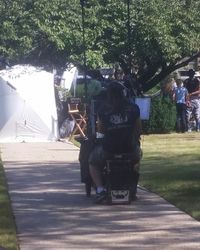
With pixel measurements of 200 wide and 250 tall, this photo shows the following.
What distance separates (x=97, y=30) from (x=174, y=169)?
1100cm

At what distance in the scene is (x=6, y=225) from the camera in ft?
31.7

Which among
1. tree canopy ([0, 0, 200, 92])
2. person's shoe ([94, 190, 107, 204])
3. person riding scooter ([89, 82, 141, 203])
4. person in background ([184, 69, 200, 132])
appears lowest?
person's shoe ([94, 190, 107, 204])

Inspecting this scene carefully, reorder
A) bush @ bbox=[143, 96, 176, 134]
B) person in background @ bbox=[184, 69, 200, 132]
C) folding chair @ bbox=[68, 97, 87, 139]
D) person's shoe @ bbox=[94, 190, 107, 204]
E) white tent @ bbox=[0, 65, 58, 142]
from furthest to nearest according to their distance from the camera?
person in background @ bbox=[184, 69, 200, 132], bush @ bbox=[143, 96, 176, 134], folding chair @ bbox=[68, 97, 87, 139], white tent @ bbox=[0, 65, 58, 142], person's shoe @ bbox=[94, 190, 107, 204]

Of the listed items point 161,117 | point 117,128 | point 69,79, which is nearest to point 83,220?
point 117,128

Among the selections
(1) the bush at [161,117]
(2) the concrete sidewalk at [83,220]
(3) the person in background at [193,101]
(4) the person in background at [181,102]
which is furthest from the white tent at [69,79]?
(2) the concrete sidewalk at [83,220]

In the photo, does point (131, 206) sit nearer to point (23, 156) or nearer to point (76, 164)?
A: point (76, 164)

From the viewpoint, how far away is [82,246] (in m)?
8.45

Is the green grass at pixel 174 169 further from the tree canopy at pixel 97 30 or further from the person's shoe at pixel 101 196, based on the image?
the tree canopy at pixel 97 30

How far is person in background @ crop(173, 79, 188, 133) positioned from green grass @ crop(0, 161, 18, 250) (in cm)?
1202

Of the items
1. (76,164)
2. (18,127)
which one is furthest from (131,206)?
(18,127)

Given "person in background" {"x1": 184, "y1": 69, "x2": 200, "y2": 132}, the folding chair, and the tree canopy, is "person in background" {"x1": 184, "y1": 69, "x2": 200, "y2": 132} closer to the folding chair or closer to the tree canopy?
the tree canopy

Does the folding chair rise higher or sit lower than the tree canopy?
lower

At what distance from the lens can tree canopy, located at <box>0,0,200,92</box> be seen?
2503 centimetres

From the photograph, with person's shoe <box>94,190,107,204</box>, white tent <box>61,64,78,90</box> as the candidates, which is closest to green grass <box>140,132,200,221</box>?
person's shoe <box>94,190,107,204</box>
